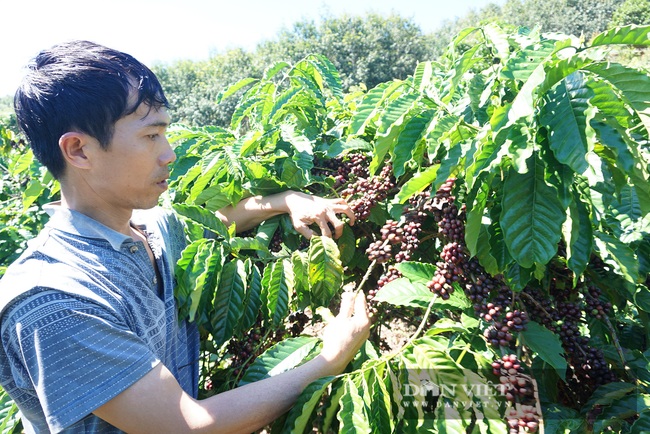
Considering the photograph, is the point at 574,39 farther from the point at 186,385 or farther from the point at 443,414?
the point at 186,385

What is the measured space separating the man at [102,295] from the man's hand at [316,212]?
28cm

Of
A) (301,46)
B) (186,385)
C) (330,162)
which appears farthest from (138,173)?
(301,46)

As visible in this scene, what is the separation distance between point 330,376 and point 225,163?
2.76ft

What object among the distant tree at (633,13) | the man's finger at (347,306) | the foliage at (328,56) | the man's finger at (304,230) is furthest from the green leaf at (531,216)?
the distant tree at (633,13)

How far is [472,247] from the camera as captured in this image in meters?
1.16

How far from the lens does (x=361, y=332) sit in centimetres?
131

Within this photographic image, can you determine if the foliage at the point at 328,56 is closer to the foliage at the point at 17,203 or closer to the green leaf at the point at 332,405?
the foliage at the point at 17,203

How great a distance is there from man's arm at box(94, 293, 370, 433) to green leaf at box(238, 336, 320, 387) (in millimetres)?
99

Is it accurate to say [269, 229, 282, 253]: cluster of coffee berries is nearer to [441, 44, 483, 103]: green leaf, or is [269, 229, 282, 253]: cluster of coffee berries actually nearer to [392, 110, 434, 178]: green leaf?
[392, 110, 434, 178]: green leaf

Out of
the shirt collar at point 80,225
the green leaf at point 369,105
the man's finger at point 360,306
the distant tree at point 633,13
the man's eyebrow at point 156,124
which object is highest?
the distant tree at point 633,13

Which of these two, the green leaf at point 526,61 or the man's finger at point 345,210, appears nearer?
the green leaf at point 526,61

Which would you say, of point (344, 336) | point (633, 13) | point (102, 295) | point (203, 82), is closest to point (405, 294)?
point (344, 336)

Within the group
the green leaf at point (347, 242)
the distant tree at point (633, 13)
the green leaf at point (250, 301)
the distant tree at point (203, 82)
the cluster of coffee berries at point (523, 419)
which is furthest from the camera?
the distant tree at point (203, 82)

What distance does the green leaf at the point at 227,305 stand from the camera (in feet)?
4.89
